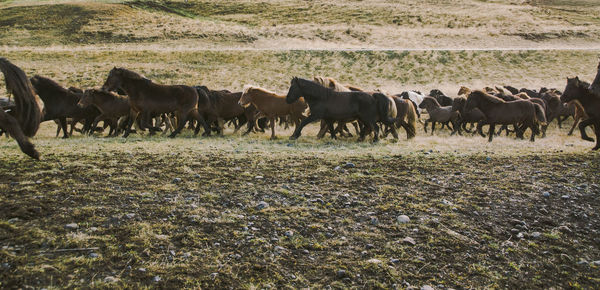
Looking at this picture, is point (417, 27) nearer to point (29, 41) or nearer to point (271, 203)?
point (29, 41)

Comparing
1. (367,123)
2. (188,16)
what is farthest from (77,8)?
(367,123)

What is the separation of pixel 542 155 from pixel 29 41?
57.3m

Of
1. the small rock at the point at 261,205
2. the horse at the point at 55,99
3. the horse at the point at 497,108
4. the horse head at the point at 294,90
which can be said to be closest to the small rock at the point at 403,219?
the small rock at the point at 261,205

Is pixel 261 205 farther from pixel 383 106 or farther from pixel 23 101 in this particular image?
pixel 383 106

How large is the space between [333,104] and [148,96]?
561 cm

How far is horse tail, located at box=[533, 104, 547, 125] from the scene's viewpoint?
16516mm

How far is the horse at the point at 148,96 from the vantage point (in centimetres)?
1410

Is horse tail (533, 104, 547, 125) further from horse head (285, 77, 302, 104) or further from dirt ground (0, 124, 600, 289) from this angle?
horse head (285, 77, 302, 104)

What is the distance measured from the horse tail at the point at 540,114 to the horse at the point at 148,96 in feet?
38.2

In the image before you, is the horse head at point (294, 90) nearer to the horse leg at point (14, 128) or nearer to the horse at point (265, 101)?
the horse at point (265, 101)

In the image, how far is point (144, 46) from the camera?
170ft

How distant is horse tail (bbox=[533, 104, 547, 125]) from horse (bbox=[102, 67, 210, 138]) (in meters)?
11.6

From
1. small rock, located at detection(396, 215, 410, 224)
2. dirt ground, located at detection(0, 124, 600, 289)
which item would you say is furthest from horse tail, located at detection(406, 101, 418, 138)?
small rock, located at detection(396, 215, 410, 224)

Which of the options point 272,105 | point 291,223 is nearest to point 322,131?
point 272,105
